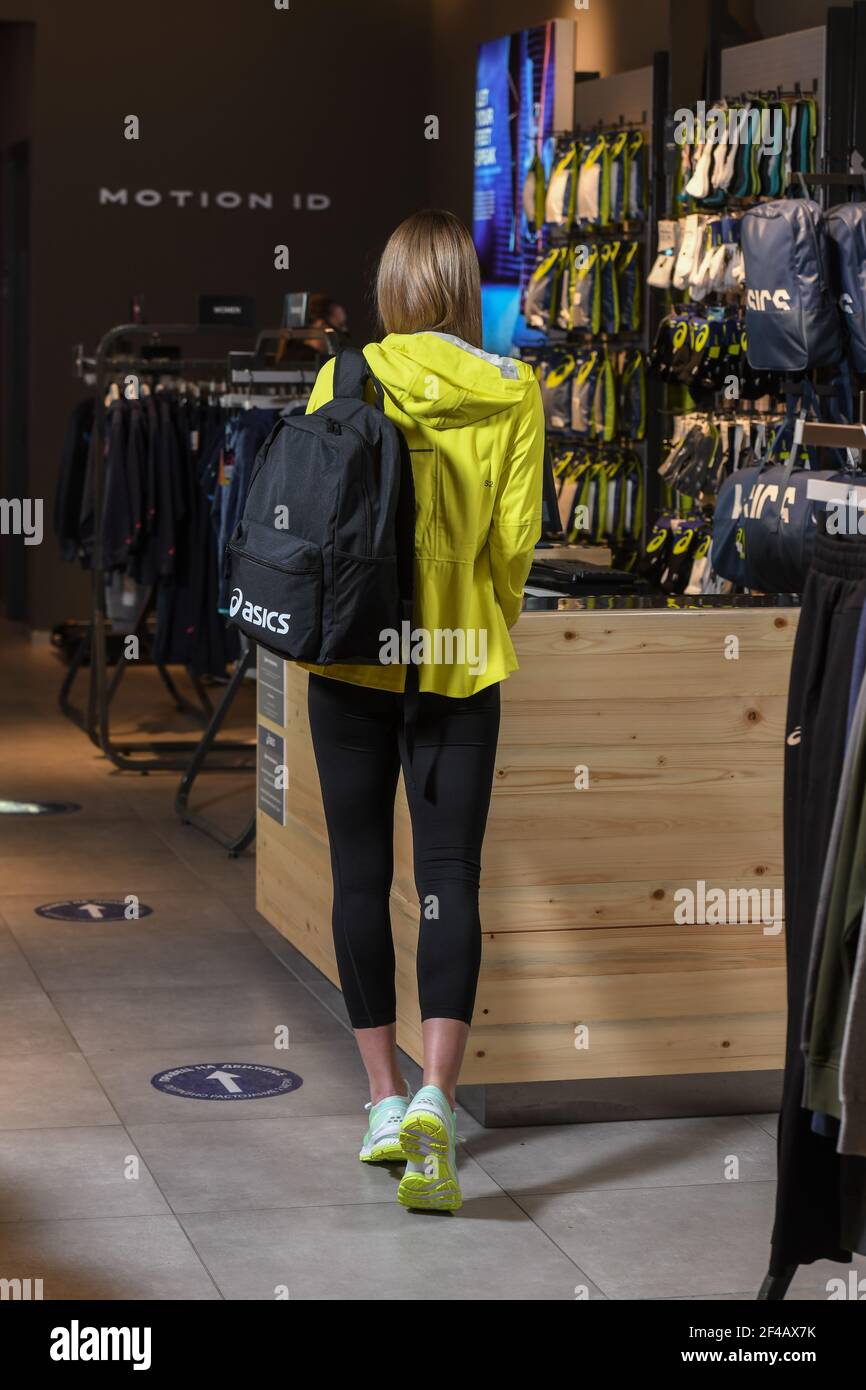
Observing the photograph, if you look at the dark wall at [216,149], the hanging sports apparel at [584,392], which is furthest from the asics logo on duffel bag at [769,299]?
the dark wall at [216,149]

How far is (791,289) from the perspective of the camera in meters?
4.89

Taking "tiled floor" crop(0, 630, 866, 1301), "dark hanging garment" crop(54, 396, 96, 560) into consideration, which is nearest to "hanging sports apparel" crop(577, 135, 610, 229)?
"dark hanging garment" crop(54, 396, 96, 560)

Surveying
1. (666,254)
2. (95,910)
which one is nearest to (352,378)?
(95,910)

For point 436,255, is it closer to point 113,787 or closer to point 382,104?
point 113,787

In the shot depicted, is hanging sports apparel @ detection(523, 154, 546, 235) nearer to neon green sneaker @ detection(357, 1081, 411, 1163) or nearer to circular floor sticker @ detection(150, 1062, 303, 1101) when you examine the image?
circular floor sticker @ detection(150, 1062, 303, 1101)

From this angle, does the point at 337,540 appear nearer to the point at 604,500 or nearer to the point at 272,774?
the point at 272,774

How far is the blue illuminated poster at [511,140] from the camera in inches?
338

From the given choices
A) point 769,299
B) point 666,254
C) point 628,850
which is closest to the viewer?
point 628,850

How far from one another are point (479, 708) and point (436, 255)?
0.71 m

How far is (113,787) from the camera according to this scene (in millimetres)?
6758

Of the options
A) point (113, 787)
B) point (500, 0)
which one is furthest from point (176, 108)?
point (113, 787)

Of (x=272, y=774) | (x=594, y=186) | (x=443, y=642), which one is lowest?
(x=272, y=774)

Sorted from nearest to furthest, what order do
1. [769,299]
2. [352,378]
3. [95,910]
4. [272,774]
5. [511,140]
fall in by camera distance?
1. [352,378]
2. [272,774]
3. [769,299]
4. [95,910]
5. [511,140]

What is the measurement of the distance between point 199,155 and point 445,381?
8.24 m
